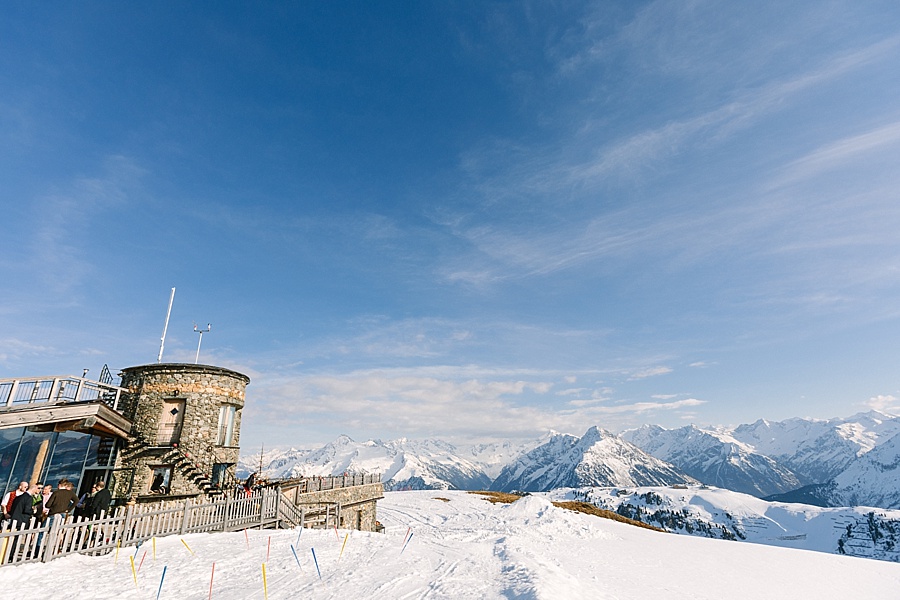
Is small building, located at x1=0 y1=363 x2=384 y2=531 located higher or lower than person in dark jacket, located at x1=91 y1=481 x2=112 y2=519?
higher

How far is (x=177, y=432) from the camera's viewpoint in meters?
23.4

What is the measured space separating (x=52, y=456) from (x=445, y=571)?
66.4 feet

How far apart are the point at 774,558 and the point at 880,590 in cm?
451

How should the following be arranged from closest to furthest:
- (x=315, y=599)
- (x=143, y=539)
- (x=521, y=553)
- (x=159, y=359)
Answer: (x=315, y=599) → (x=521, y=553) → (x=143, y=539) → (x=159, y=359)

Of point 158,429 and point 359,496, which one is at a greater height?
point 158,429

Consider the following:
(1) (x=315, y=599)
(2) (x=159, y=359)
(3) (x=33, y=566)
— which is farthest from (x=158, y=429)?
(1) (x=315, y=599)

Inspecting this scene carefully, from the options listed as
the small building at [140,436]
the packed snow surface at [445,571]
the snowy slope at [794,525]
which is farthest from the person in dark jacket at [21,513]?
the snowy slope at [794,525]

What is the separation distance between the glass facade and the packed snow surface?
30.5ft

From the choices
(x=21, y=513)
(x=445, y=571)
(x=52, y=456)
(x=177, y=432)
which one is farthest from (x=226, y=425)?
(x=445, y=571)

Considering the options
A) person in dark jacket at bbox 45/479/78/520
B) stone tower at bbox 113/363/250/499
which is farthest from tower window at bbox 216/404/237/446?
person in dark jacket at bbox 45/479/78/520

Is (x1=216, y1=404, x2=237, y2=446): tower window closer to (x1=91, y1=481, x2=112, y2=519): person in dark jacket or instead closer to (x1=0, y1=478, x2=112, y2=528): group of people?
(x1=0, y1=478, x2=112, y2=528): group of people

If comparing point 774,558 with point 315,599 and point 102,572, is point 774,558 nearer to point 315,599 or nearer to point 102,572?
point 315,599

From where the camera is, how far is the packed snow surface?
10578mm

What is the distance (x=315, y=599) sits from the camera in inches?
384
